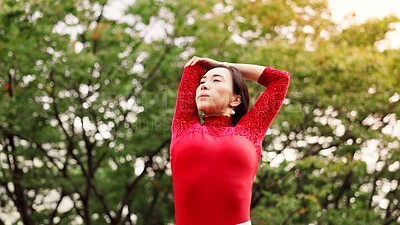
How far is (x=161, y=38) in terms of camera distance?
978 centimetres

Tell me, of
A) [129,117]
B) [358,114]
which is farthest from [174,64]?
[358,114]

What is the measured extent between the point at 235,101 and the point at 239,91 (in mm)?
57

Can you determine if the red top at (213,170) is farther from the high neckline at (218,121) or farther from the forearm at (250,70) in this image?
the forearm at (250,70)

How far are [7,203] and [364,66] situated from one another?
821 cm

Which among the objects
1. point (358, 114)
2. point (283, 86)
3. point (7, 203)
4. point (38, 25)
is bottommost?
point (7, 203)

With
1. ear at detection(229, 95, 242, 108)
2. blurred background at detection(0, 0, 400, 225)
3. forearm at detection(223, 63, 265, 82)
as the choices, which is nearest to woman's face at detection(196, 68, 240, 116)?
ear at detection(229, 95, 242, 108)

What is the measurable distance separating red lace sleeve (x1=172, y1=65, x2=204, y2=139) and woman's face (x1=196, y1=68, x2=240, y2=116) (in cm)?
6

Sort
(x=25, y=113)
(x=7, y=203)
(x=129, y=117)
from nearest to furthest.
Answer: (x=25, y=113) < (x=129, y=117) < (x=7, y=203)

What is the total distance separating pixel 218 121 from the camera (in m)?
2.96

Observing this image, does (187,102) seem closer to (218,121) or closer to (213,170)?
(218,121)

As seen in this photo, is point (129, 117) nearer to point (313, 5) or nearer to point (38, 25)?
point (38, 25)

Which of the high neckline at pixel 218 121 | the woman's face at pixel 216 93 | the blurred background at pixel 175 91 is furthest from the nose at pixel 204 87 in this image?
the blurred background at pixel 175 91

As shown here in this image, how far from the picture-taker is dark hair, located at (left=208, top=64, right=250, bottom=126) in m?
3.02

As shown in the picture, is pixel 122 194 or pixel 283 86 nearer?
pixel 283 86
